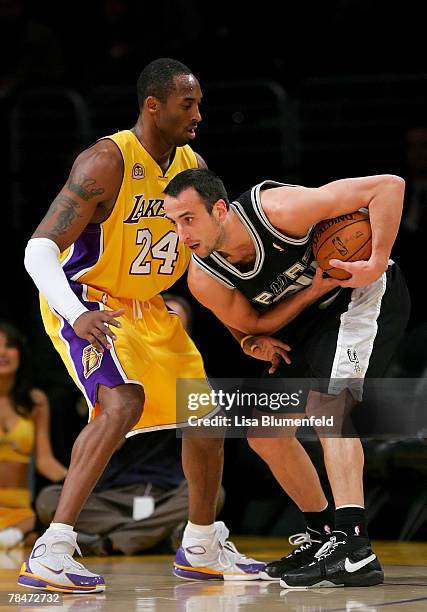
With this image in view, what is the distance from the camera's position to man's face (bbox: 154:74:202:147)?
4.13 metres

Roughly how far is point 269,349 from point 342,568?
842 mm

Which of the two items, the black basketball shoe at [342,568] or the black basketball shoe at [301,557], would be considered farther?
the black basketball shoe at [301,557]

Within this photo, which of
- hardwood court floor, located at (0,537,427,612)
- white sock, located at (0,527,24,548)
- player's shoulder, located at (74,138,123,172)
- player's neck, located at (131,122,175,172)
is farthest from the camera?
white sock, located at (0,527,24,548)

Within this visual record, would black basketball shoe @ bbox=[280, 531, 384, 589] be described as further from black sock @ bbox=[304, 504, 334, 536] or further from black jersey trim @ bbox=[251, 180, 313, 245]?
black jersey trim @ bbox=[251, 180, 313, 245]

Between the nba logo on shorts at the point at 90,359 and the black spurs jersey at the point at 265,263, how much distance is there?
1.68 feet

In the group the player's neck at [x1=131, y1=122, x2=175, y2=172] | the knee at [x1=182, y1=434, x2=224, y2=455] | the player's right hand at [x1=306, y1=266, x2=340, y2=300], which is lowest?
the knee at [x1=182, y1=434, x2=224, y2=455]

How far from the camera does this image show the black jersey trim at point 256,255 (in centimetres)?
386

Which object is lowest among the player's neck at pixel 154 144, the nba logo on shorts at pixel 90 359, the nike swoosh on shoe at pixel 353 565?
the nike swoosh on shoe at pixel 353 565

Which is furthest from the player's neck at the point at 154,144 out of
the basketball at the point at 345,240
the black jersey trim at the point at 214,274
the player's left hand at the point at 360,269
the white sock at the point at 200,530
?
the white sock at the point at 200,530

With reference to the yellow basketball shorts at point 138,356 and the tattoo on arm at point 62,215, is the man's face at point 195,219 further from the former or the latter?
the yellow basketball shorts at point 138,356

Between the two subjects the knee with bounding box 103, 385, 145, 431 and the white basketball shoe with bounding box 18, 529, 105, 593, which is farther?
the knee with bounding box 103, 385, 145, 431

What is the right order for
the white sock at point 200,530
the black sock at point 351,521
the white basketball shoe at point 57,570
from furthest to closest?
the white sock at point 200,530 < the black sock at point 351,521 < the white basketball shoe at point 57,570

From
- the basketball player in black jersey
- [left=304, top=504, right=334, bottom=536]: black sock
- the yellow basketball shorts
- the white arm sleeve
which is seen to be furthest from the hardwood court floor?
the white arm sleeve

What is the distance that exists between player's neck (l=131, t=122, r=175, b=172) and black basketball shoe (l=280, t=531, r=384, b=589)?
1.57 metres
